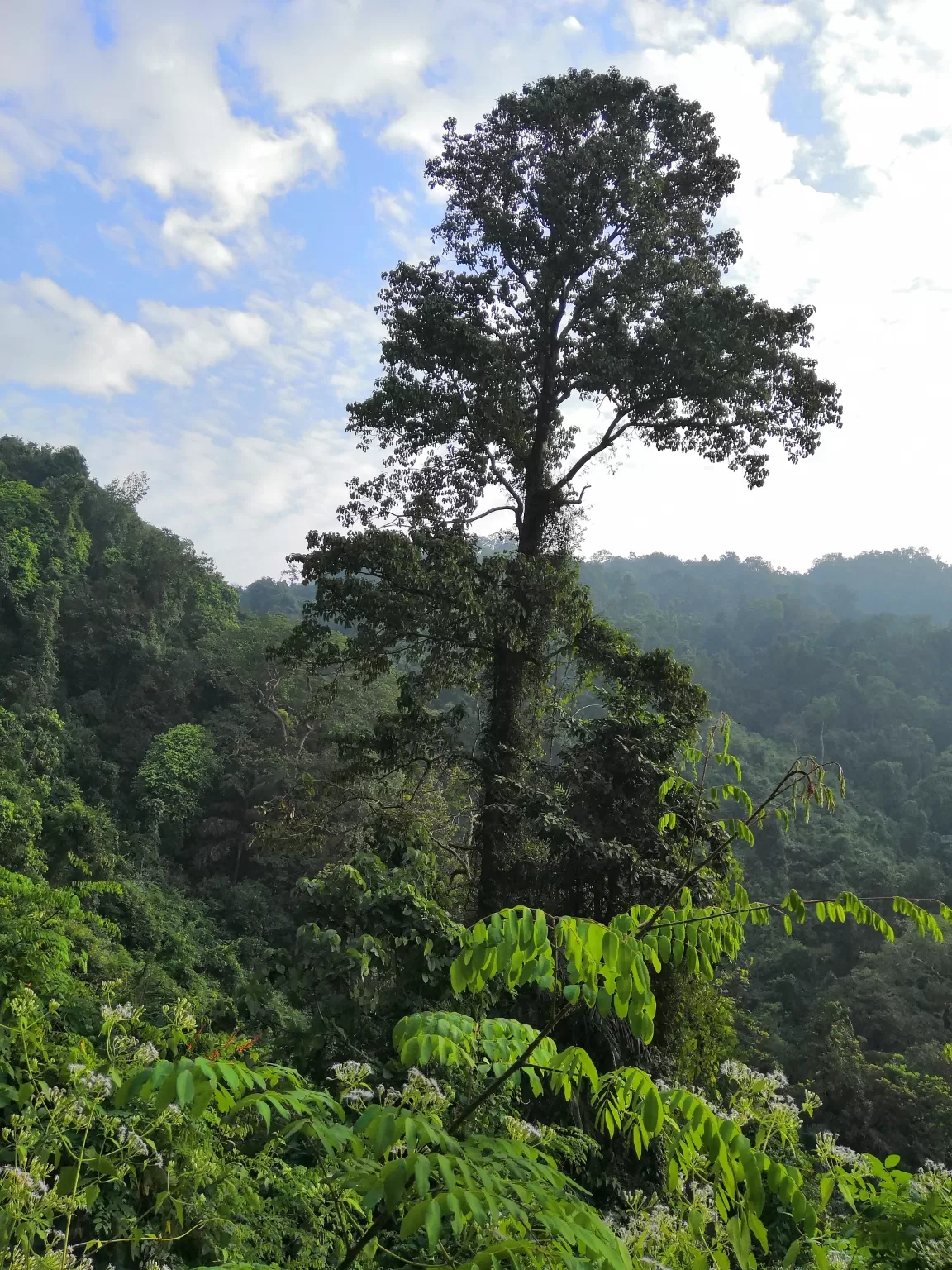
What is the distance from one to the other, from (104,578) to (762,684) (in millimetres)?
37861

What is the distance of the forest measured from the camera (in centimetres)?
152

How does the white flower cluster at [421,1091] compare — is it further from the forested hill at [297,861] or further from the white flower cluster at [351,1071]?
the white flower cluster at [351,1071]

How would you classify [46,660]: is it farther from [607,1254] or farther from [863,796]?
[863,796]

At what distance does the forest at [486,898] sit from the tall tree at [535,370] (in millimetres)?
44

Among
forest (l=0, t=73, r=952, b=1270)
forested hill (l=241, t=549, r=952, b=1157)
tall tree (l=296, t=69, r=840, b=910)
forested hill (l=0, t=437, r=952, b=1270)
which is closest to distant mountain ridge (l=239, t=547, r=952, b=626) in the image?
forested hill (l=241, t=549, r=952, b=1157)

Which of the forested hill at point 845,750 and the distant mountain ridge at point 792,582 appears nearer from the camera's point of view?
the forested hill at point 845,750

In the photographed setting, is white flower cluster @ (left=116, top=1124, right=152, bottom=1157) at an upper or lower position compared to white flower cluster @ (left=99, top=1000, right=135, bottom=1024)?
lower

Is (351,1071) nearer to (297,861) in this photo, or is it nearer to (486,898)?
(486,898)

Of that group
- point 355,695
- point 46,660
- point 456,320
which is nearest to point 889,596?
point 355,695

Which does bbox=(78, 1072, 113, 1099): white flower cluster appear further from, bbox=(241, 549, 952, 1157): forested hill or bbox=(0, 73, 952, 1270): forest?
bbox=(241, 549, 952, 1157): forested hill

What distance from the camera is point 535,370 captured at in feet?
30.5

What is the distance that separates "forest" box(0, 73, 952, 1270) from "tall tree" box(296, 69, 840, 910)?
0.14ft

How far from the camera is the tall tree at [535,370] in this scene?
8.20m

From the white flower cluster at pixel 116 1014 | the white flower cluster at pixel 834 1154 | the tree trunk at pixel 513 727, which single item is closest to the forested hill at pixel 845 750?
the tree trunk at pixel 513 727
